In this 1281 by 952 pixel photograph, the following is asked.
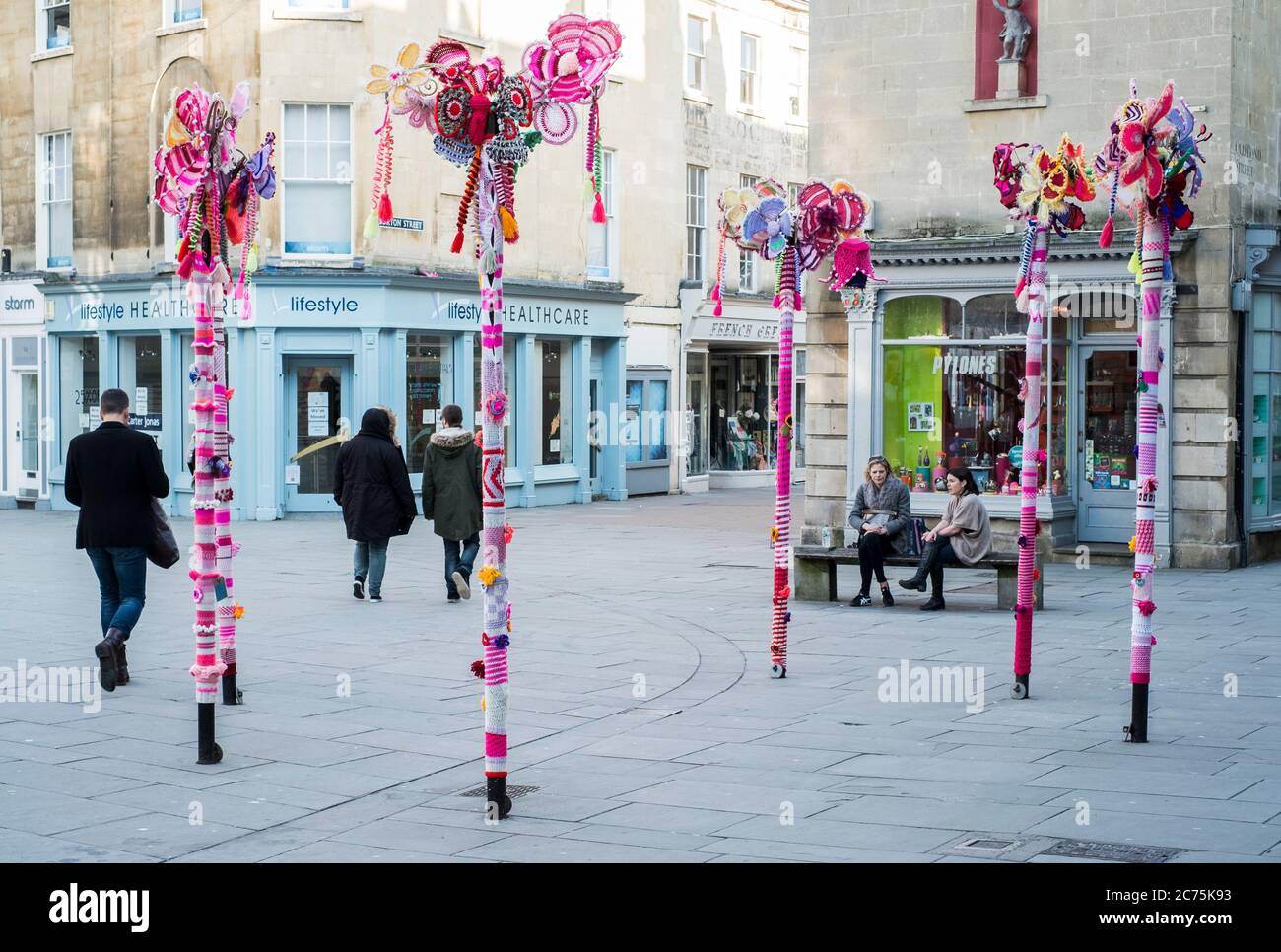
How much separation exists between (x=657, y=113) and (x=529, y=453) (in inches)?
319

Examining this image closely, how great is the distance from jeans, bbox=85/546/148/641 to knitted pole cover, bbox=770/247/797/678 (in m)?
4.41

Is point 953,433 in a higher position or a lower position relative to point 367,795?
higher

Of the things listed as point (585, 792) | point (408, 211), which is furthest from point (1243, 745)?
point (408, 211)

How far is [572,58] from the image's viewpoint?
8211 millimetres

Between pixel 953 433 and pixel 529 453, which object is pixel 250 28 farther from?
pixel 953 433

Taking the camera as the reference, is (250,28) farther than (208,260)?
Yes

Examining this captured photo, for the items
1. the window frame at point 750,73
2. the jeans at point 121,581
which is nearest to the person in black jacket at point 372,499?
the jeans at point 121,581

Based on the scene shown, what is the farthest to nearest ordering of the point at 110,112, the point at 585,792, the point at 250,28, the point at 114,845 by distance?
the point at 110,112, the point at 250,28, the point at 585,792, the point at 114,845

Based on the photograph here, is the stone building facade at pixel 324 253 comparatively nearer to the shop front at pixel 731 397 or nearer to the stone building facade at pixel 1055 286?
the shop front at pixel 731 397

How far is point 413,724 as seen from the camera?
10234 millimetres

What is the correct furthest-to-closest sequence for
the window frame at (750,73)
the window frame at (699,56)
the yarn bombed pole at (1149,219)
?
the window frame at (750,73) < the window frame at (699,56) < the yarn bombed pole at (1149,219)

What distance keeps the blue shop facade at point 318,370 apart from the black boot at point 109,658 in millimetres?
15388

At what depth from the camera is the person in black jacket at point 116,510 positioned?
444 inches

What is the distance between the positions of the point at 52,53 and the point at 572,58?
81.2 feet
